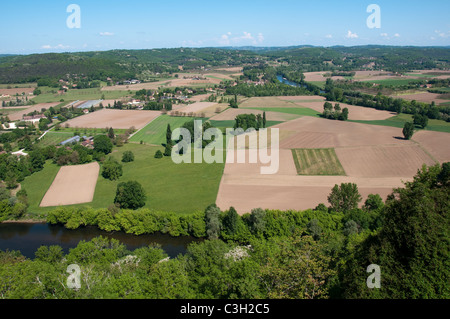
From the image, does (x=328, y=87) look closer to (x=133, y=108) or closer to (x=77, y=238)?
(x=133, y=108)

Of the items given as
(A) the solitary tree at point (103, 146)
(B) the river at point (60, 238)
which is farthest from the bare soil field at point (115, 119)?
(B) the river at point (60, 238)

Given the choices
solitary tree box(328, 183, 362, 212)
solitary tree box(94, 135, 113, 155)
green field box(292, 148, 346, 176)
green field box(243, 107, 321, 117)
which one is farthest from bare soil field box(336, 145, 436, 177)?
solitary tree box(94, 135, 113, 155)

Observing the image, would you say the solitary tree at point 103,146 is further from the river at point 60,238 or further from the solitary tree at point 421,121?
the solitary tree at point 421,121

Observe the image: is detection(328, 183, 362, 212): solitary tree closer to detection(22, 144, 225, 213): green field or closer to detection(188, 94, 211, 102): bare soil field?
detection(22, 144, 225, 213): green field

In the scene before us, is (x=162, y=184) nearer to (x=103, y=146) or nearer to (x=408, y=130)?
(x=103, y=146)

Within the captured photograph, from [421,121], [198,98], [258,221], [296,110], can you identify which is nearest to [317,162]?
[258,221]

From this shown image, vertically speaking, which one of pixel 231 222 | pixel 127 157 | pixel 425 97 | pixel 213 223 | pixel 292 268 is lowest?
pixel 213 223
